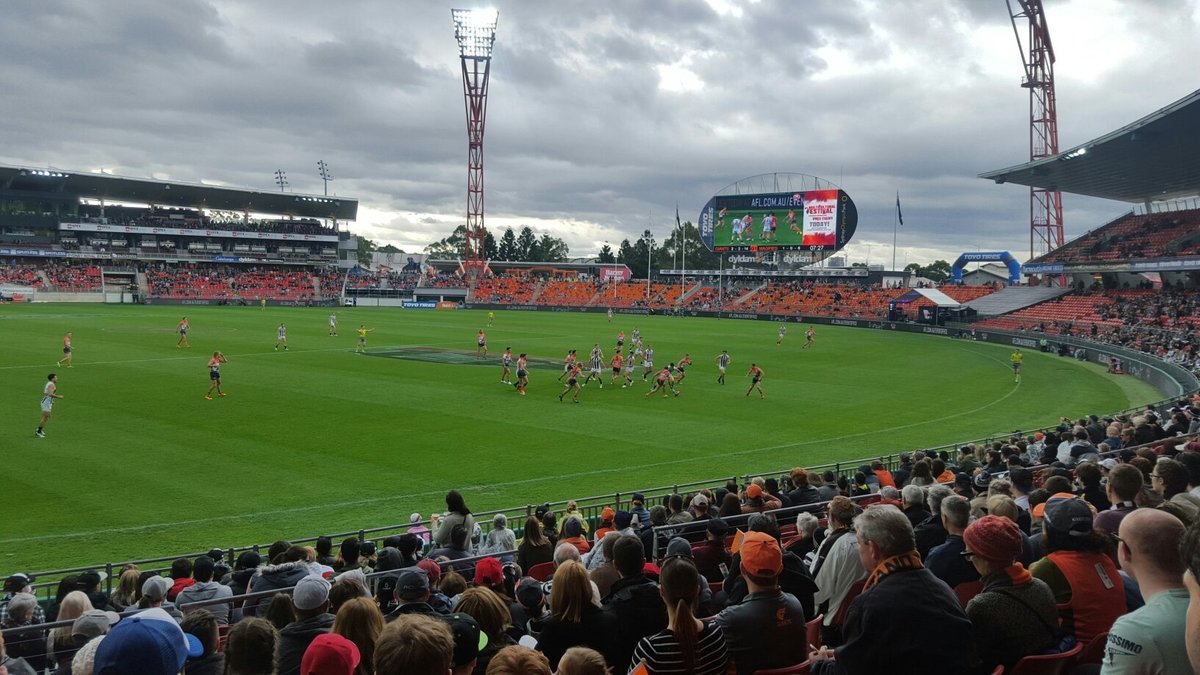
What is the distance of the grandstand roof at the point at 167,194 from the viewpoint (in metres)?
105

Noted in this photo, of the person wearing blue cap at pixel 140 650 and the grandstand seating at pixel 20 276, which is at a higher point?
the grandstand seating at pixel 20 276

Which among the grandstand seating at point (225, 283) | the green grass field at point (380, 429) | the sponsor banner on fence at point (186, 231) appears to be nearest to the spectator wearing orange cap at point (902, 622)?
the green grass field at point (380, 429)

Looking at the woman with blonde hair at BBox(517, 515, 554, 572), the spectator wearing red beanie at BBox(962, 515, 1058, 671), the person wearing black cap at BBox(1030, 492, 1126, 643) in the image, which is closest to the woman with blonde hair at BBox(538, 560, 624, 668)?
the spectator wearing red beanie at BBox(962, 515, 1058, 671)

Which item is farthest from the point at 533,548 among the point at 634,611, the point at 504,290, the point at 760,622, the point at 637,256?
the point at 637,256

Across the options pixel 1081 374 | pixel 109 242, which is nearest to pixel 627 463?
pixel 1081 374

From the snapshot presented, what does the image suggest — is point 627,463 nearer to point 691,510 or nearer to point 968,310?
point 691,510

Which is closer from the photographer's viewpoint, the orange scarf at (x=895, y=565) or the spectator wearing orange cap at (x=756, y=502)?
the orange scarf at (x=895, y=565)

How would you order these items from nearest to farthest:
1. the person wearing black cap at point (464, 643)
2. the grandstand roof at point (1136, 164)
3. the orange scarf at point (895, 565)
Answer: the person wearing black cap at point (464, 643)
the orange scarf at point (895, 565)
the grandstand roof at point (1136, 164)

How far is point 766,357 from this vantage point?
152 ft

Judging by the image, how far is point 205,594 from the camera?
7.63 m

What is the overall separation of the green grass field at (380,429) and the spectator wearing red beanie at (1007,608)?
12830mm

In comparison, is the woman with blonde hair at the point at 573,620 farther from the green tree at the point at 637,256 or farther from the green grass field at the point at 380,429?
the green tree at the point at 637,256

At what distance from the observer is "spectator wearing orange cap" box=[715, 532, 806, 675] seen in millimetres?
4508

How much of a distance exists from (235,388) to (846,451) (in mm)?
23125
